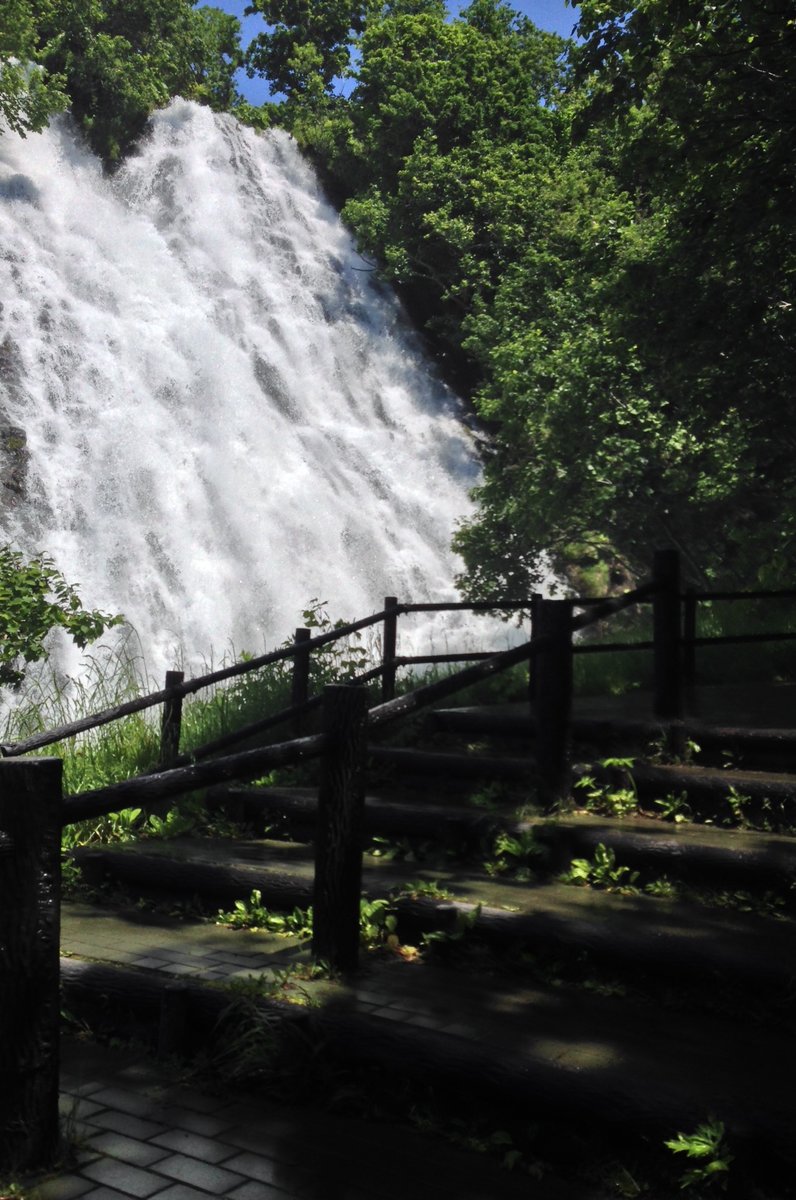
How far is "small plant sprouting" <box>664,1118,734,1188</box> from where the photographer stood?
10.5ft

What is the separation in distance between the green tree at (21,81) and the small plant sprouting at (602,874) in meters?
28.5

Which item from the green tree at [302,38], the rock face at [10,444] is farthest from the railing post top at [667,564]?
the green tree at [302,38]

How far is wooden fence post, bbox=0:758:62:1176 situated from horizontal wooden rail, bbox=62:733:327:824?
0.40 feet

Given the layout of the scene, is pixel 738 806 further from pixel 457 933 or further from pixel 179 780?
pixel 179 780

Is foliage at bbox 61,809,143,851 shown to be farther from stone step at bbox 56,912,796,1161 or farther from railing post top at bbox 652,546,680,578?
railing post top at bbox 652,546,680,578

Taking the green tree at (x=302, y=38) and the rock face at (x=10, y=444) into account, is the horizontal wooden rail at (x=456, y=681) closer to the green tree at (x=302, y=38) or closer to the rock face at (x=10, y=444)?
the rock face at (x=10, y=444)

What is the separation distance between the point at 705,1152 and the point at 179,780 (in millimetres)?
1928

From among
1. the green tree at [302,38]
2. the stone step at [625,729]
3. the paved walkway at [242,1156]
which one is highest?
the green tree at [302,38]

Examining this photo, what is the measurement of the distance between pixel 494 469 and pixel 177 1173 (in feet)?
73.3

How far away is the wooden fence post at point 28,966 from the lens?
3.34 metres

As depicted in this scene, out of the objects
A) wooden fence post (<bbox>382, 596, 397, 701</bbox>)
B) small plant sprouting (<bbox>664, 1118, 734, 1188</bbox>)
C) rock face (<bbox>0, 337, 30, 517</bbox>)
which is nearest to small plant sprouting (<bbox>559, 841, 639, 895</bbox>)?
small plant sprouting (<bbox>664, 1118, 734, 1188</bbox>)

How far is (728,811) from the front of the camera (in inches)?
244

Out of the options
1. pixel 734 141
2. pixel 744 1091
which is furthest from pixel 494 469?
pixel 744 1091

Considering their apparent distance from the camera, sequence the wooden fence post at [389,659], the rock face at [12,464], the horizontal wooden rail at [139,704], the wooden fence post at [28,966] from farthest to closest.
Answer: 1. the rock face at [12,464]
2. the wooden fence post at [389,659]
3. the horizontal wooden rail at [139,704]
4. the wooden fence post at [28,966]
